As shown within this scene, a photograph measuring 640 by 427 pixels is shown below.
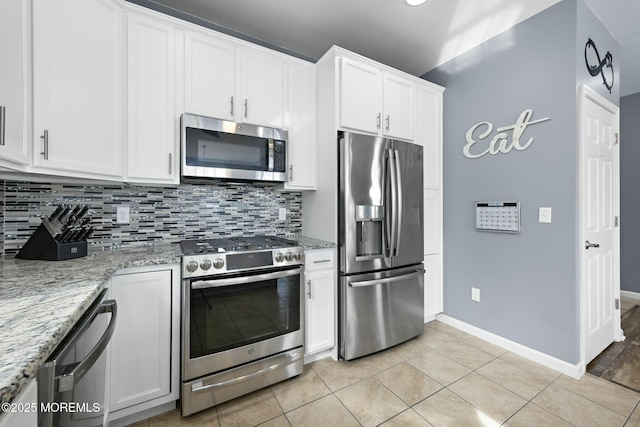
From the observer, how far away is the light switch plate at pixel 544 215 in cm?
215

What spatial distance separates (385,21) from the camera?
2336mm

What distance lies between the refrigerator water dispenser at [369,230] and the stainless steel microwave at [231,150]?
0.71 meters

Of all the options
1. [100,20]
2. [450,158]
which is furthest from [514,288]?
[100,20]

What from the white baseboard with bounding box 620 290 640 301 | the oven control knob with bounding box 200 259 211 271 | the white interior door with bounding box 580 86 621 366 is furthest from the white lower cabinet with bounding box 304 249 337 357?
the white baseboard with bounding box 620 290 640 301

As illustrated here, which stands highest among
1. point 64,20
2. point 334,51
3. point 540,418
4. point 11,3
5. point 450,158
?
point 334,51

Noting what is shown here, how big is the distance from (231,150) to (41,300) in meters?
1.41

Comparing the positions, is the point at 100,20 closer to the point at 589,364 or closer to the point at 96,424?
the point at 96,424

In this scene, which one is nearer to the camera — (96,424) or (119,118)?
(96,424)

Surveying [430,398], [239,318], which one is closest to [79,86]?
[239,318]

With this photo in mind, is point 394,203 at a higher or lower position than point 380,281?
higher

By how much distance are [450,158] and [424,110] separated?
22.1 inches

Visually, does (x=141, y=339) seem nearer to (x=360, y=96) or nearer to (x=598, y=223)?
(x=360, y=96)

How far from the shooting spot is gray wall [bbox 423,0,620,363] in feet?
6.75

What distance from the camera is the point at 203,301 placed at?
1.64m
